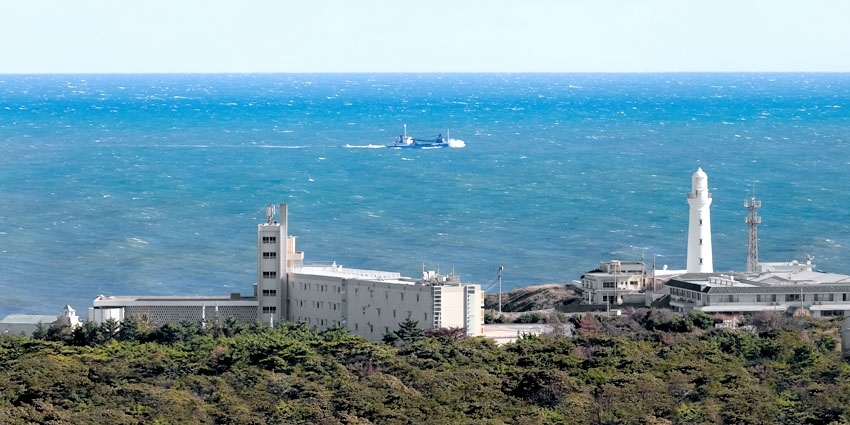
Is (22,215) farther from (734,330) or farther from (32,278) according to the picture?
(734,330)

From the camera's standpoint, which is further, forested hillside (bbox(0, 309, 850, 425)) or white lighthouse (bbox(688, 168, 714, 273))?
white lighthouse (bbox(688, 168, 714, 273))

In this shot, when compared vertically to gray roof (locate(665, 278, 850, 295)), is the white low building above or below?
below

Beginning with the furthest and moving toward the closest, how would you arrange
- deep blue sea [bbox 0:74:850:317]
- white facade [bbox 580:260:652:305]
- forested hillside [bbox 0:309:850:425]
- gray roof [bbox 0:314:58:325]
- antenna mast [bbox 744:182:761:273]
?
1. deep blue sea [bbox 0:74:850:317]
2. antenna mast [bbox 744:182:761:273]
3. white facade [bbox 580:260:652:305]
4. gray roof [bbox 0:314:58:325]
5. forested hillside [bbox 0:309:850:425]

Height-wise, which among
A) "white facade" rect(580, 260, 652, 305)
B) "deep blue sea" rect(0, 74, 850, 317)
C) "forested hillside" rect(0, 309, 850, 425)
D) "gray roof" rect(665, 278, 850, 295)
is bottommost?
"deep blue sea" rect(0, 74, 850, 317)

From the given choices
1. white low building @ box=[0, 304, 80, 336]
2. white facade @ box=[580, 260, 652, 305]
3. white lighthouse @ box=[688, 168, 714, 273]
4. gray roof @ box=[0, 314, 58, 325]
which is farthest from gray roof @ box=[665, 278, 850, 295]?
gray roof @ box=[0, 314, 58, 325]

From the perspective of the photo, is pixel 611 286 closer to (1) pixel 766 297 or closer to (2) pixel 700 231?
(2) pixel 700 231

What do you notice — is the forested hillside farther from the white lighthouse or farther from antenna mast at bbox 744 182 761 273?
the white lighthouse

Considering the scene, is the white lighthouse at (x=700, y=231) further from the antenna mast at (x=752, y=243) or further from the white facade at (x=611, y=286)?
the white facade at (x=611, y=286)
